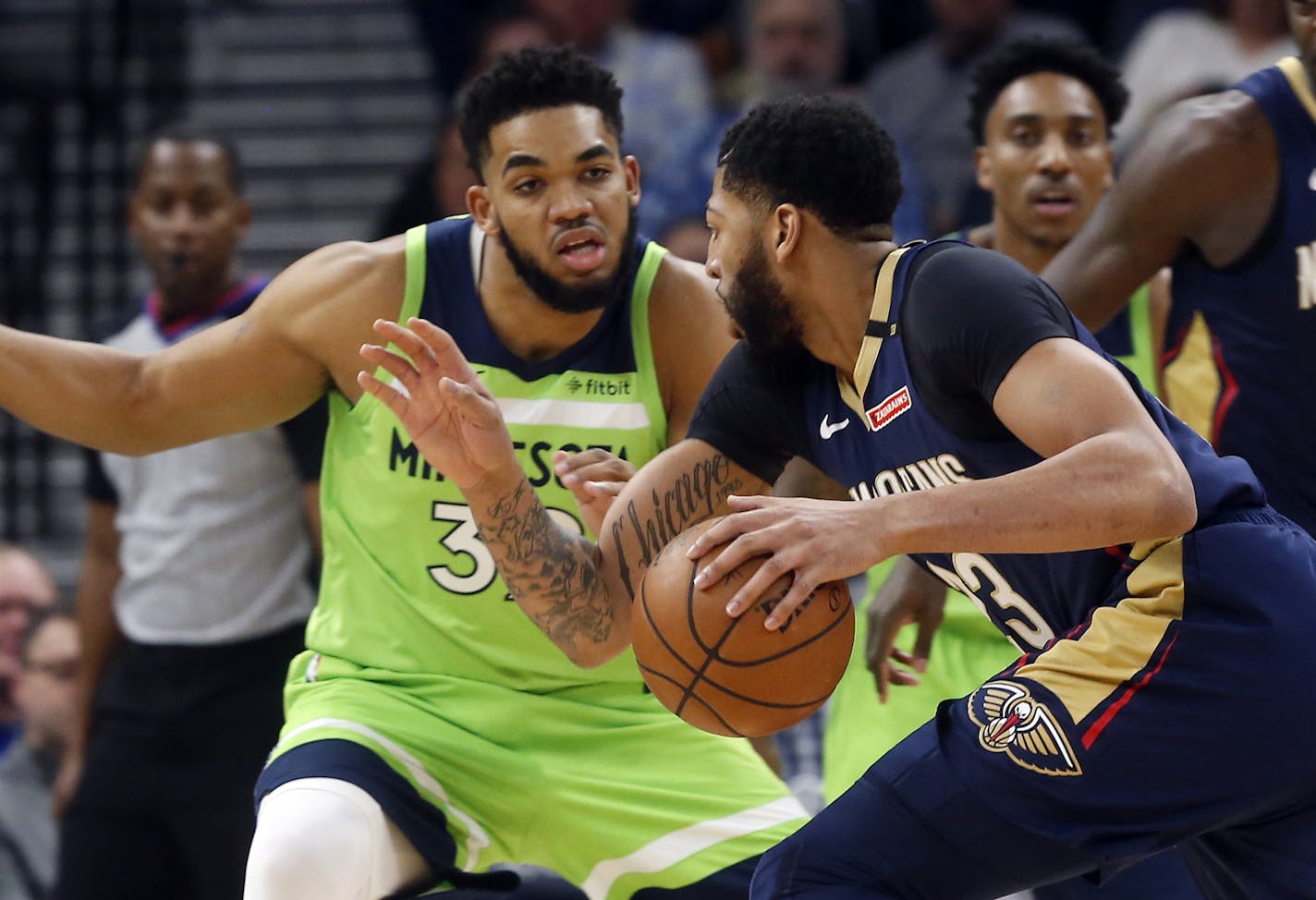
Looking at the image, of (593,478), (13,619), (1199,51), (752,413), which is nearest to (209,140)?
(13,619)

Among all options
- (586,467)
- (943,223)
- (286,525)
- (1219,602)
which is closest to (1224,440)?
(1219,602)

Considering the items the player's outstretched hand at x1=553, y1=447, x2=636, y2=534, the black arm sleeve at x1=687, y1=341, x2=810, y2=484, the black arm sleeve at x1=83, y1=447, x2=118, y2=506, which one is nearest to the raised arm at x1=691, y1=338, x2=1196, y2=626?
the black arm sleeve at x1=687, y1=341, x2=810, y2=484

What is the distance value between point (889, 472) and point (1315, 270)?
3.87 ft

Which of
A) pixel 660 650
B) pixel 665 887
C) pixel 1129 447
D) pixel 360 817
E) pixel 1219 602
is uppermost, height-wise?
pixel 1129 447

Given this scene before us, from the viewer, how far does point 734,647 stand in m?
3.14

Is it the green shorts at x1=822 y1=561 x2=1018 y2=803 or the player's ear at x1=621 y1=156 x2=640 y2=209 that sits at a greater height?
the player's ear at x1=621 y1=156 x2=640 y2=209

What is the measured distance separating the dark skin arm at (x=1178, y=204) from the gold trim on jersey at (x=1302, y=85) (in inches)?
3.6

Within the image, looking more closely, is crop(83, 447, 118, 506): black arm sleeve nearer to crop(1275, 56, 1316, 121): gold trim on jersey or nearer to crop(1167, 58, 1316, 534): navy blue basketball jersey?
crop(1167, 58, 1316, 534): navy blue basketball jersey

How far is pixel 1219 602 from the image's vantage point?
294 cm

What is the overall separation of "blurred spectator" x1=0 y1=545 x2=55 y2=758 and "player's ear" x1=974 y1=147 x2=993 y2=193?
3.66 metres

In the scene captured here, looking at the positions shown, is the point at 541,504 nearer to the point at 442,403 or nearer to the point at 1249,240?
the point at 442,403

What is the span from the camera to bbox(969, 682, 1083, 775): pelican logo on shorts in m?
2.94

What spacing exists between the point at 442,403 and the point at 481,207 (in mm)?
904

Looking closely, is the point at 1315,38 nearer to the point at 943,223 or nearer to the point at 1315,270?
the point at 1315,270
